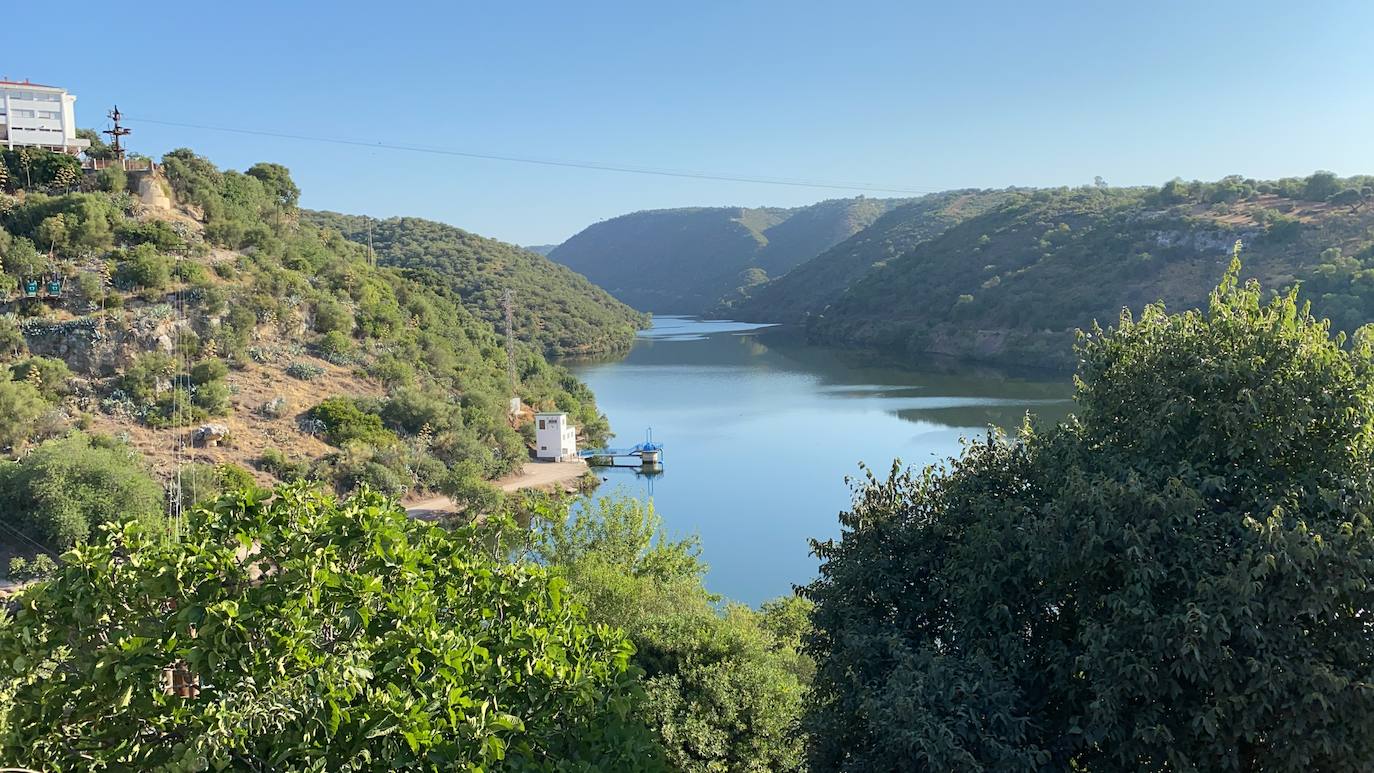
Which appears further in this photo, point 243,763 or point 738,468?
point 738,468

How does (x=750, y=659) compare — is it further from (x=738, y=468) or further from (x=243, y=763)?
(x=738, y=468)

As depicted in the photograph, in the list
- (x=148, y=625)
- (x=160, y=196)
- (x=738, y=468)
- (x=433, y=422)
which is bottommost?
(x=738, y=468)

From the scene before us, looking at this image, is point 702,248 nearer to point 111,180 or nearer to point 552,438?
point 552,438

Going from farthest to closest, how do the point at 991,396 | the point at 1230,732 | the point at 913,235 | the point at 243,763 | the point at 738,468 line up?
the point at 913,235 < the point at 991,396 < the point at 738,468 < the point at 1230,732 < the point at 243,763

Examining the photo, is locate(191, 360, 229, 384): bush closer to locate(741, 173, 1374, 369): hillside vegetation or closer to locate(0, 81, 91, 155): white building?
locate(0, 81, 91, 155): white building

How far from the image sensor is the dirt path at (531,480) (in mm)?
26969

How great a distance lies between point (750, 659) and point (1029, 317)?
60.7 meters

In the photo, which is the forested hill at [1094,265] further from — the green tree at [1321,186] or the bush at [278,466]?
the bush at [278,466]

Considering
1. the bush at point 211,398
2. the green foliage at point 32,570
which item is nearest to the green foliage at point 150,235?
the bush at point 211,398

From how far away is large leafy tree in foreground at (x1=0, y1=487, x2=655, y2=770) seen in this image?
3982 millimetres

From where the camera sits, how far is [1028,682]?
5.49m

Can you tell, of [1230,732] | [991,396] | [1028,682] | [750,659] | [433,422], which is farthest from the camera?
[991,396]

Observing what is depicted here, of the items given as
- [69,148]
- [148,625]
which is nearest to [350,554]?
[148,625]

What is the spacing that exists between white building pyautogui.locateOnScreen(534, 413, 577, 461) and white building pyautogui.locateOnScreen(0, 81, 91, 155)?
2129 cm
